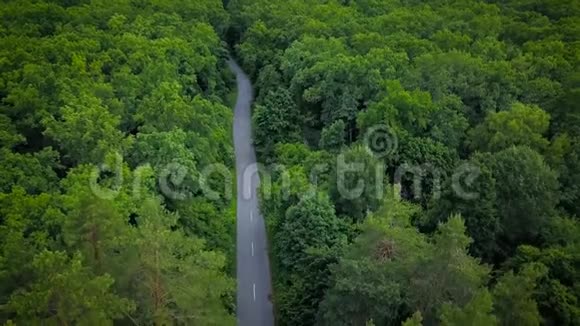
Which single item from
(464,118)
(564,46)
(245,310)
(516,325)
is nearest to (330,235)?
(245,310)

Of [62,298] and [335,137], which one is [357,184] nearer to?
[335,137]

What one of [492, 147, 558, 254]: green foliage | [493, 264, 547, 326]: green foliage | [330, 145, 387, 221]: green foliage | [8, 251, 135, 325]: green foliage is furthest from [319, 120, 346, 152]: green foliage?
[8, 251, 135, 325]: green foliage

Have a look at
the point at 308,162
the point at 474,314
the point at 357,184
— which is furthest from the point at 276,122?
the point at 474,314

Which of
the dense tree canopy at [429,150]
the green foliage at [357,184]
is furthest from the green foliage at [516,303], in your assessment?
the green foliage at [357,184]

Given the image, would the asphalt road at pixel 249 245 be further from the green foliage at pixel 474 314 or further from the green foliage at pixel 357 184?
the green foliage at pixel 474 314

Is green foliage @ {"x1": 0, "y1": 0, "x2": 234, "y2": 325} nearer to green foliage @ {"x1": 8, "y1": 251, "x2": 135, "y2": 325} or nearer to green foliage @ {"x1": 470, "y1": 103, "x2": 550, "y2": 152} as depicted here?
green foliage @ {"x1": 8, "y1": 251, "x2": 135, "y2": 325}

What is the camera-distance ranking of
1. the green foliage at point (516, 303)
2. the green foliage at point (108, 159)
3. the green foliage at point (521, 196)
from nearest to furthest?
the green foliage at point (516, 303) < the green foliage at point (108, 159) < the green foliage at point (521, 196)
